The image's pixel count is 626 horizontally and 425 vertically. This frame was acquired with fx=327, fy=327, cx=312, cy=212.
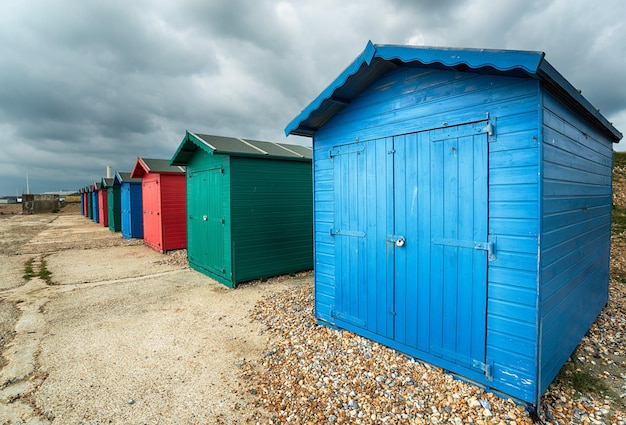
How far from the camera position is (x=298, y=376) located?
11.3 ft

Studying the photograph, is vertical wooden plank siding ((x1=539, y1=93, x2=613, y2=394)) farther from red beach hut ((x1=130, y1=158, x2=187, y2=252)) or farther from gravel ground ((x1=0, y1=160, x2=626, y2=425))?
red beach hut ((x1=130, y1=158, x2=187, y2=252))

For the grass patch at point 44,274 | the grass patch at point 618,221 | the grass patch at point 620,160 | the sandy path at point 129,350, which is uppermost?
the grass patch at point 620,160

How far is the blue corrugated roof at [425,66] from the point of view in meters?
2.56

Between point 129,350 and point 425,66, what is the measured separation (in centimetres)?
485

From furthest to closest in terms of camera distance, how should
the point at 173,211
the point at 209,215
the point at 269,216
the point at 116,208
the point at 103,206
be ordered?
the point at 103,206 < the point at 116,208 < the point at 173,211 < the point at 209,215 < the point at 269,216

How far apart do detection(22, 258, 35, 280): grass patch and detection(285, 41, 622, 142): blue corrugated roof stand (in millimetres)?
8076

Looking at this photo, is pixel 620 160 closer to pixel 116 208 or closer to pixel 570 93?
pixel 570 93

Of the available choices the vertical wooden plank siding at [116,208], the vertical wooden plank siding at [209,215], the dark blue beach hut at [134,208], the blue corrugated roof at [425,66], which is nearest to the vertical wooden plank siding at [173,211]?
the vertical wooden plank siding at [209,215]

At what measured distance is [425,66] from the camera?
11.0 ft

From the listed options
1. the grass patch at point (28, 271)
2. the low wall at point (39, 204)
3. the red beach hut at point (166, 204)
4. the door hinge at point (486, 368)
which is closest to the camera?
the door hinge at point (486, 368)

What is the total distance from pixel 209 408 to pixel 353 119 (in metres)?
3.51

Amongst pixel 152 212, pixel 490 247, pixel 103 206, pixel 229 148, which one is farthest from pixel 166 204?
pixel 103 206

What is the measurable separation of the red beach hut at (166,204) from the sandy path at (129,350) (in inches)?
138

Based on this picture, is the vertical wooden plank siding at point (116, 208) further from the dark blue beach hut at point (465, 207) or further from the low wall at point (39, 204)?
the low wall at point (39, 204)
